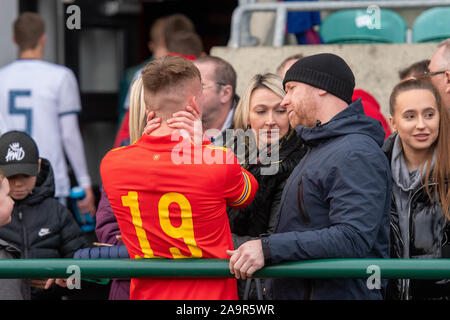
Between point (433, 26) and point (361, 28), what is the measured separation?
0.57 m

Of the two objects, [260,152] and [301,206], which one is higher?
[260,152]

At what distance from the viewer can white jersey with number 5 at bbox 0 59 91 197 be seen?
516 centimetres

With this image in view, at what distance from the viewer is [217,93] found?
4172 mm

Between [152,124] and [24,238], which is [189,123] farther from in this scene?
[24,238]

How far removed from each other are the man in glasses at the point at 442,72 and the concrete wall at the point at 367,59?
4.47 feet

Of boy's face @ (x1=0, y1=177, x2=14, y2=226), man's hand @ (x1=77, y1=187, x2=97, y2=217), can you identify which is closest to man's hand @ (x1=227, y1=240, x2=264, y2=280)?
boy's face @ (x1=0, y1=177, x2=14, y2=226)

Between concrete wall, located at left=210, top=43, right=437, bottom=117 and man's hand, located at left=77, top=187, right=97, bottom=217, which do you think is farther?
concrete wall, located at left=210, top=43, right=437, bottom=117

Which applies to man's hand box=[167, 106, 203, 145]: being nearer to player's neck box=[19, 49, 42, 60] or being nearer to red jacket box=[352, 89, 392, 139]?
red jacket box=[352, 89, 392, 139]

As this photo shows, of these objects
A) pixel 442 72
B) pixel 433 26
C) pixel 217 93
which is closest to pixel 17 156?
pixel 217 93

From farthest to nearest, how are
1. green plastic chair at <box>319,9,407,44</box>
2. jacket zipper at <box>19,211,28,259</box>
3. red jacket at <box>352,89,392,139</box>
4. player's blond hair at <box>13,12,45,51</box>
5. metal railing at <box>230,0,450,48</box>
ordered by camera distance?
green plastic chair at <box>319,9,407,44</box> → metal railing at <box>230,0,450,48</box> → player's blond hair at <box>13,12,45,51</box> → red jacket at <box>352,89,392,139</box> → jacket zipper at <box>19,211,28,259</box>

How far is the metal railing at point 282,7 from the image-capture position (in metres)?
5.41

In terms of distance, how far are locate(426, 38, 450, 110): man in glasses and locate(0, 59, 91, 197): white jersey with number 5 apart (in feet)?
8.76

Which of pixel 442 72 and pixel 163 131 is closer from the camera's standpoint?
pixel 163 131

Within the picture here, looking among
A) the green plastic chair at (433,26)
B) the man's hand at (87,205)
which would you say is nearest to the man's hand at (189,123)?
the man's hand at (87,205)
